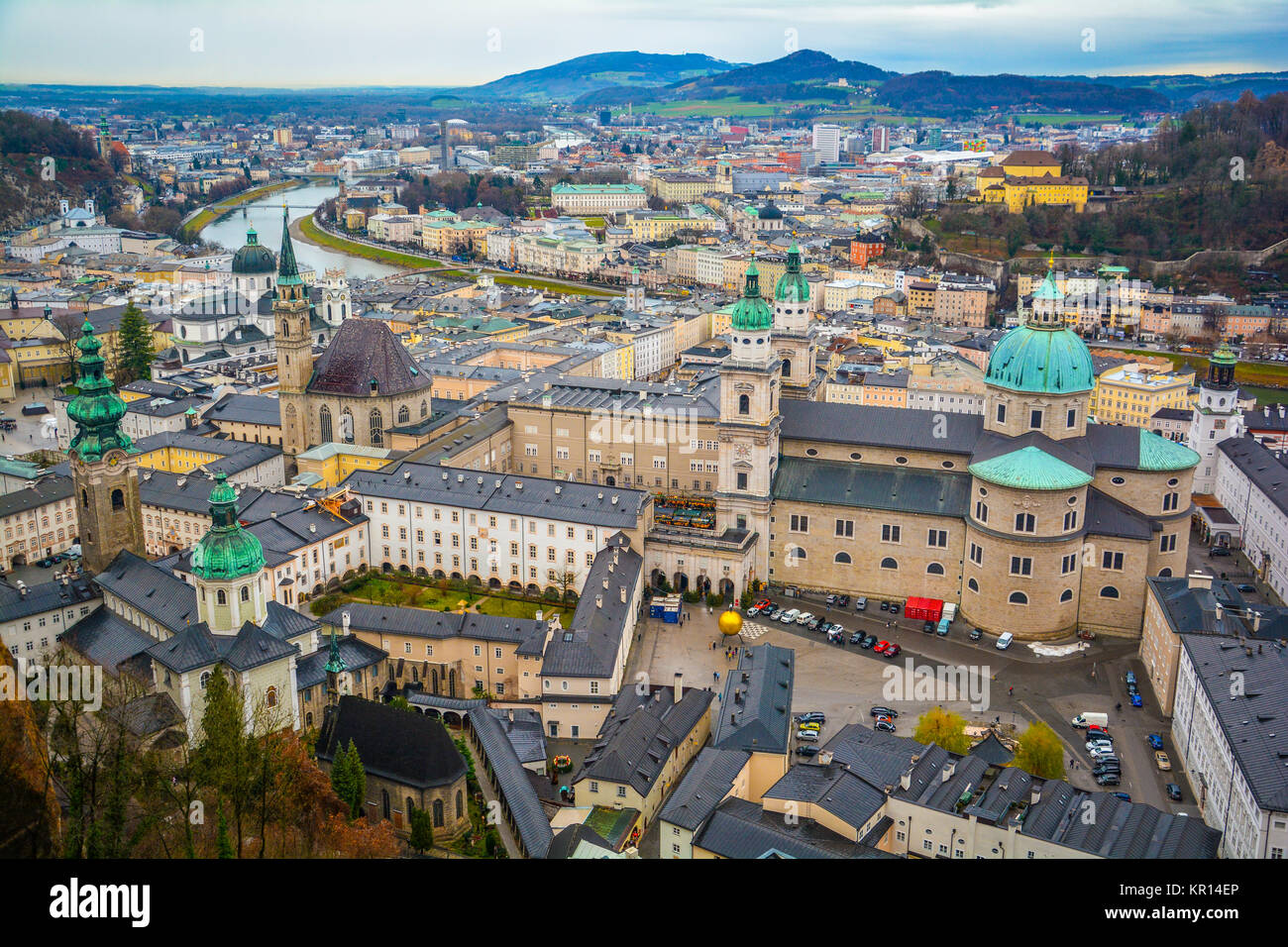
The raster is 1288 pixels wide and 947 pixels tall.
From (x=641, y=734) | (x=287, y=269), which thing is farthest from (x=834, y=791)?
(x=287, y=269)

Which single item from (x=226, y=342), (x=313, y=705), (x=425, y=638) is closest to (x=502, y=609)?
(x=425, y=638)

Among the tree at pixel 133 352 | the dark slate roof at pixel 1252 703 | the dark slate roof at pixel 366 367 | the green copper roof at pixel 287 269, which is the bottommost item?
the dark slate roof at pixel 1252 703

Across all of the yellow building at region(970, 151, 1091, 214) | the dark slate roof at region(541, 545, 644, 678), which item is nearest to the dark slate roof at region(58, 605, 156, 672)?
the dark slate roof at region(541, 545, 644, 678)

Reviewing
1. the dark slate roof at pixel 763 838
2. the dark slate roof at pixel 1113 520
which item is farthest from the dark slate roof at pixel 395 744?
the dark slate roof at pixel 1113 520

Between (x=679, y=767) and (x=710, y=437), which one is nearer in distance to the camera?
(x=679, y=767)

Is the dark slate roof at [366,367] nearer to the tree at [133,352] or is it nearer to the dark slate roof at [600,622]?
the dark slate roof at [600,622]

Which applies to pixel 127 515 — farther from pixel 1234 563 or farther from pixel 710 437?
pixel 1234 563
